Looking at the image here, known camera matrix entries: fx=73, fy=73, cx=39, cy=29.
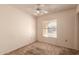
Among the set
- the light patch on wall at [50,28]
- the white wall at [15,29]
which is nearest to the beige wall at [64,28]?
the light patch on wall at [50,28]

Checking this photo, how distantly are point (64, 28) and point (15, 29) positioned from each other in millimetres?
1206

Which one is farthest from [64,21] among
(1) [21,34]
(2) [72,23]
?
(1) [21,34]

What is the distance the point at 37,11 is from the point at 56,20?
505mm

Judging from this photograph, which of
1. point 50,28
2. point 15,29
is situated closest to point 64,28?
point 50,28

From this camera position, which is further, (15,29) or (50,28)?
(15,29)

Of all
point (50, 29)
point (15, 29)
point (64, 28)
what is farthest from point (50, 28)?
point (15, 29)

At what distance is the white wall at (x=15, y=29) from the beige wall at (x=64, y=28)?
0.21 m

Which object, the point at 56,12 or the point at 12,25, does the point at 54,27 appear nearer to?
the point at 56,12

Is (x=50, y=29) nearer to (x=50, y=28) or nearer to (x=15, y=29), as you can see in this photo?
(x=50, y=28)

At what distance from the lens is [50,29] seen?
1.67 m

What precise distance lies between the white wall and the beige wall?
213mm
